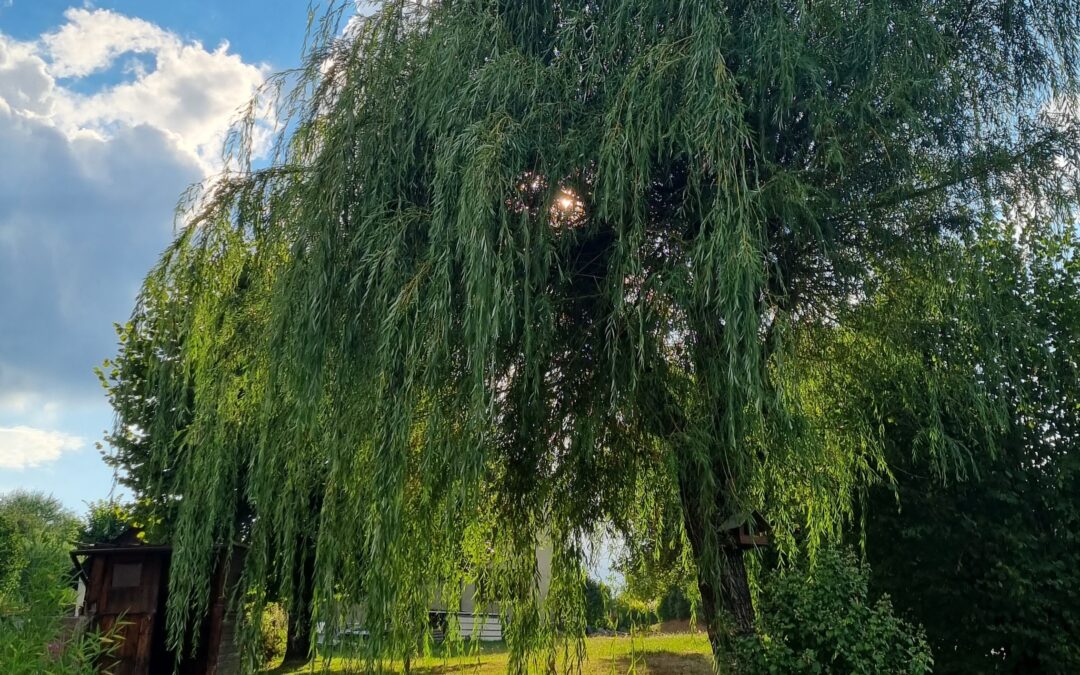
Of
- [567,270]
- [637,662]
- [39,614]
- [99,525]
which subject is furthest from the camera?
[99,525]

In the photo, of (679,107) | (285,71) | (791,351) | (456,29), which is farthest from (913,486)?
(285,71)

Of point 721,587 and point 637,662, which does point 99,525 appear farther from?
point 721,587

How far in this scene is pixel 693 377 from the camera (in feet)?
15.6

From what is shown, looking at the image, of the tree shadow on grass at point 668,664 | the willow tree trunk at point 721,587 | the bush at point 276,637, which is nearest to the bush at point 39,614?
the willow tree trunk at point 721,587

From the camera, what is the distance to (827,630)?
16.0 feet

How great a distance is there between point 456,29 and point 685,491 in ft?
10.8

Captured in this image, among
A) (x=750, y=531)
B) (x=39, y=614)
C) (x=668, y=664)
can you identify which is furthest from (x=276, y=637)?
(x=750, y=531)

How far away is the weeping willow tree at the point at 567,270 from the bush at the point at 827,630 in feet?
0.79

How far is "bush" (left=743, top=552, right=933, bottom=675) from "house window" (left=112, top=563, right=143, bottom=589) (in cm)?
640

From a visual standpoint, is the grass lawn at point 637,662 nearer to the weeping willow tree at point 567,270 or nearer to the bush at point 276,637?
the bush at point 276,637

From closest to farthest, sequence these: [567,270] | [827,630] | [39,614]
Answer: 1. [39,614]
2. [567,270]
3. [827,630]

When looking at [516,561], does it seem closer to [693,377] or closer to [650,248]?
[693,377]

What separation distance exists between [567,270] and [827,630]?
9.41ft

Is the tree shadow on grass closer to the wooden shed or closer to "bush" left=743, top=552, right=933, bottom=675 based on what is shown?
"bush" left=743, top=552, right=933, bottom=675
